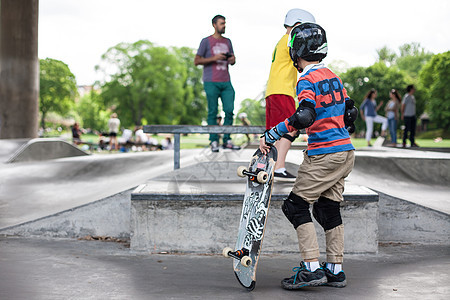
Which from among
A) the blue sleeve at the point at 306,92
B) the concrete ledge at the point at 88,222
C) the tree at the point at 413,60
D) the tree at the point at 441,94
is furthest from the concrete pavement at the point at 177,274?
the tree at the point at 413,60

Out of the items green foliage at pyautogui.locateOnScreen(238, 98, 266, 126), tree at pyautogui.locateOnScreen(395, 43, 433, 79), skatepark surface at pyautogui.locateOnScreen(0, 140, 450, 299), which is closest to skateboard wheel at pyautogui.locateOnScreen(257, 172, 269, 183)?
skatepark surface at pyautogui.locateOnScreen(0, 140, 450, 299)

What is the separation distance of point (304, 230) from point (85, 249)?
2427mm

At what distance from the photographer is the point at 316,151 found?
336cm

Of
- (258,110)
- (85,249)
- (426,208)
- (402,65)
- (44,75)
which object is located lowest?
(85,249)

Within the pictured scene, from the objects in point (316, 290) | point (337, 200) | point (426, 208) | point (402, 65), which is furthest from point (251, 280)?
point (402, 65)

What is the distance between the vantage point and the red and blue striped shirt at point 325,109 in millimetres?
3283

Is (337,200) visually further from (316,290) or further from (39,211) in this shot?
(39,211)

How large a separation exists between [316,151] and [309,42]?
791 millimetres

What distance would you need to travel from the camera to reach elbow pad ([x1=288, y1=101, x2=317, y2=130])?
3109mm

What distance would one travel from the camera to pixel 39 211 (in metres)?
6.10

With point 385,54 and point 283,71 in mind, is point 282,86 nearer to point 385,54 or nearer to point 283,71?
point 283,71

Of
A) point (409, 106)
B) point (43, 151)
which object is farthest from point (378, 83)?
point (43, 151)

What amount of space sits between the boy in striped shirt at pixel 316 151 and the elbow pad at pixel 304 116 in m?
0.05

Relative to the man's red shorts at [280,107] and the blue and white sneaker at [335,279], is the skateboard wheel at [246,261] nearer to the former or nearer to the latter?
the blue and white sneaker at [335,279]
